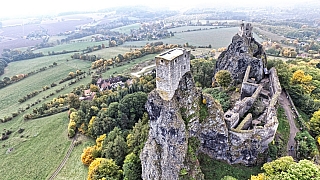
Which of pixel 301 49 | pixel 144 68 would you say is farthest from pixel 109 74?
pixel 301 49

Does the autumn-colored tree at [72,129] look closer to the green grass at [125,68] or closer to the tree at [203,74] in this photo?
the tree at [203,74]

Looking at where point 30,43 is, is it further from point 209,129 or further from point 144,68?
point 209,129

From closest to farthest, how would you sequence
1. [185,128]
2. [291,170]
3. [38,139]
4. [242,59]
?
[291,170], [185,128], [242,59], [38,139]

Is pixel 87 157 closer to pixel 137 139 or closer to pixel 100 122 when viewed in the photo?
pixel 100 122

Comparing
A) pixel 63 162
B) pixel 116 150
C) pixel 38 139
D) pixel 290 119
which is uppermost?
pixel 290 119

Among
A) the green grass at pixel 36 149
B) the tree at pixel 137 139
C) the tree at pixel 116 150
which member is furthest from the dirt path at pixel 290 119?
the green grass at pixel 36 149

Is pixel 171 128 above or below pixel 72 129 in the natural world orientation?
above

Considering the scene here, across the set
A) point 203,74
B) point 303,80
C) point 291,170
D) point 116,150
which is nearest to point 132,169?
point 116,150
